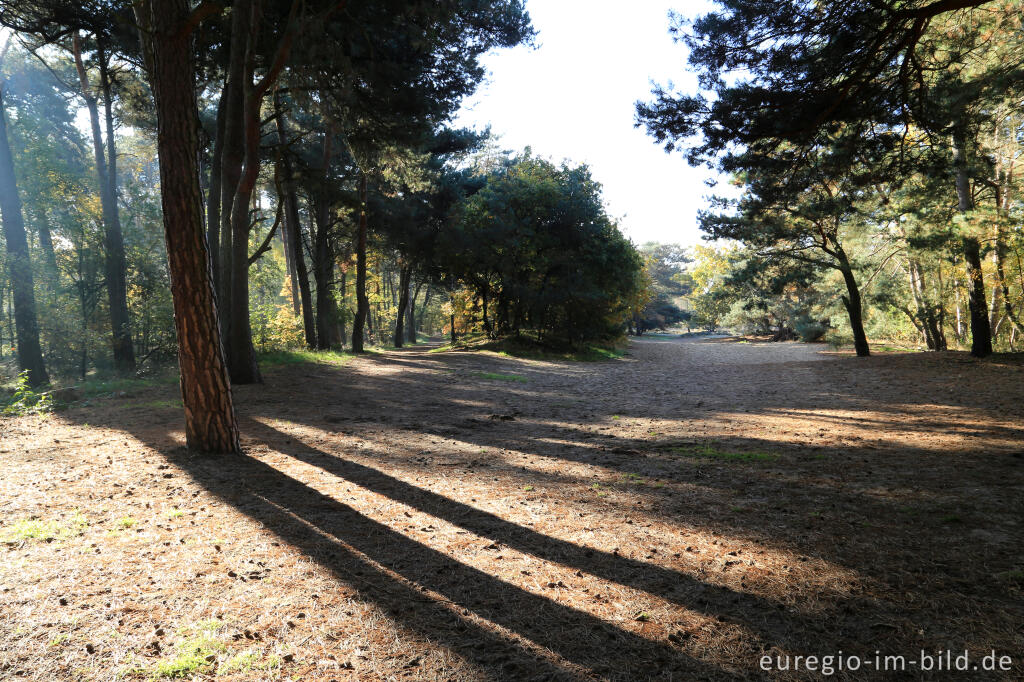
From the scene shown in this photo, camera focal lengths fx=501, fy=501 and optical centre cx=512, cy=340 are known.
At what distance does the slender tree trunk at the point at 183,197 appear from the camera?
185 inches

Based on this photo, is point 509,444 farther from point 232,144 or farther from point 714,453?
point 232,144

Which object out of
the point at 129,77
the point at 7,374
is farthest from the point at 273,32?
the point at 7,374

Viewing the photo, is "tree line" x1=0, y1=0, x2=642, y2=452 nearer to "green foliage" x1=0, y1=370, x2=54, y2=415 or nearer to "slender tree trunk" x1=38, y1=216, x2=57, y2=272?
"slender tree trunk" x1=38, y1=216, x2=57, y2=272

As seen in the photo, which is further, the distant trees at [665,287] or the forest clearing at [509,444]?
the distant trees at [665,287]

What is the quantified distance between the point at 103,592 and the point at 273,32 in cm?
906

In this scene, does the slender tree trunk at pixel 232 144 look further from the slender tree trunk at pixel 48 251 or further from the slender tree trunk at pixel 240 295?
the slender tree trunk at pixel 48 251

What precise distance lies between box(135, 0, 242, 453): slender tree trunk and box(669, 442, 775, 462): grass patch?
A: 4.89 m

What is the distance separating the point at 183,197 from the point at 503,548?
4326 millimetres

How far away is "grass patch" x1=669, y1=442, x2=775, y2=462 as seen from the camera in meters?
5.09

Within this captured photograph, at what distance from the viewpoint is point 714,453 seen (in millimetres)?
5332

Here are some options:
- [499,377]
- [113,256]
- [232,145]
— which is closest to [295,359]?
[499,377]

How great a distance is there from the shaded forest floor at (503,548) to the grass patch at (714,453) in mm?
43

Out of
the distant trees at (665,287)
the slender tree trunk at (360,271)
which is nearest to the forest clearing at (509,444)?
the slender tree trunk at (360,271)

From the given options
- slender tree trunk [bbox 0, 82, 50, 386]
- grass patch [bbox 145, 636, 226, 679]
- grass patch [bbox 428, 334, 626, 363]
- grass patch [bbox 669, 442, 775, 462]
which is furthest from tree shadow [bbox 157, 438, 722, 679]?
grass patch [bbox 428, 334, 626, 363]
